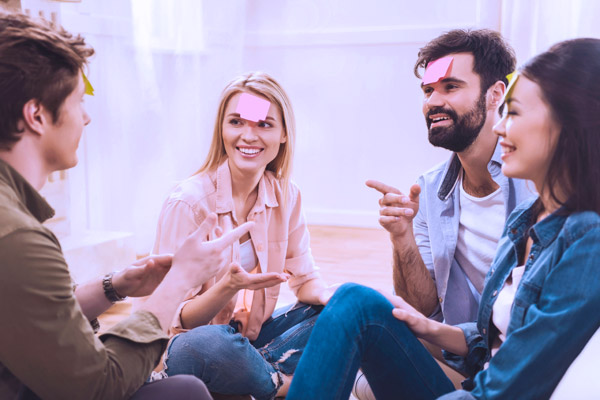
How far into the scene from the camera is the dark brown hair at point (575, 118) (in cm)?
97

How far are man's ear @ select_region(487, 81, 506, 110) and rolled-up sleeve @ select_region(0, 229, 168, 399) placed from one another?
1.26m

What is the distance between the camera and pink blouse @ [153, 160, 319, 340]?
1.47 meters

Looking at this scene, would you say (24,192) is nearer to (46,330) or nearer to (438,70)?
(46,330)

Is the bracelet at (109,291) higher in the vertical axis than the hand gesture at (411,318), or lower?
higher

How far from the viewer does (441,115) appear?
65.1 inches

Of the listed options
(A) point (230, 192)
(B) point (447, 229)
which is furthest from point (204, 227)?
(B) point (447, 229)

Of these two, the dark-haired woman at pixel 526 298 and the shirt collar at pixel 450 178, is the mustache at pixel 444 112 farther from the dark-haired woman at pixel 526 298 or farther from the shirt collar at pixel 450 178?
the dark-haired woman at pixel 526 298

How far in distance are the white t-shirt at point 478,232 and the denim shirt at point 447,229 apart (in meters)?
0.02

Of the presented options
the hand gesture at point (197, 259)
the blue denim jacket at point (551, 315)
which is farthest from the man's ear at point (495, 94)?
the hand gesture at point (197, 259)

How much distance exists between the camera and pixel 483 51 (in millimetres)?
1658

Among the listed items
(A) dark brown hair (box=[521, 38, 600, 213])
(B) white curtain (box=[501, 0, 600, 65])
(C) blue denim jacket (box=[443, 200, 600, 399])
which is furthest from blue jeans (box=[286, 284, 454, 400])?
(B) white curtain (box=[501, 0, 600, 65])

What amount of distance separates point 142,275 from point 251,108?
61cm

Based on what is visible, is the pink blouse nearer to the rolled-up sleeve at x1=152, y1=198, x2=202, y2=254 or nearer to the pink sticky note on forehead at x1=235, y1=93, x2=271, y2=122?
the rolled-up sleeve at x1=152, y1=198, x2=202, y2=254

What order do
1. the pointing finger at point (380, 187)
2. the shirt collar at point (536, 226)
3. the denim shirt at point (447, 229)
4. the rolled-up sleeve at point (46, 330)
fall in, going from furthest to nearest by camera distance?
the denim shirt at point (447, 229) → the pointing finger at point (380, 187) → the shirt collar at point (536, 226) → the rolled-up sleeve at point (46, 330)
